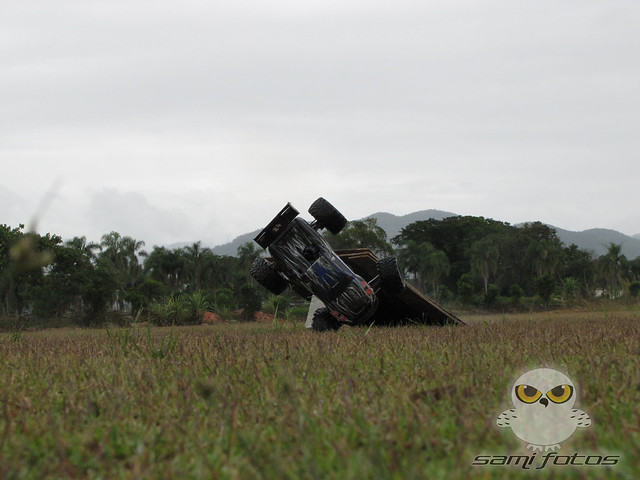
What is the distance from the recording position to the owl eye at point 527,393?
3082 millimetres

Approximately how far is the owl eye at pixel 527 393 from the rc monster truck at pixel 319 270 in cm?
476

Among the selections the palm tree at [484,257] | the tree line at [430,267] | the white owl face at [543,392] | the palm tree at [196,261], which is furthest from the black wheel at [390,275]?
the palm tree at [196,261]

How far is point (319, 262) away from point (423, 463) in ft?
19.0

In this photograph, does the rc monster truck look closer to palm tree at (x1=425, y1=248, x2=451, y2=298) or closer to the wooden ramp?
the wooden ramp

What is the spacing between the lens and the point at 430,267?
8000cm

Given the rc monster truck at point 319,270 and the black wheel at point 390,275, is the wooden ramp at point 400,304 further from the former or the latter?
the rc monster truck at point 319,270

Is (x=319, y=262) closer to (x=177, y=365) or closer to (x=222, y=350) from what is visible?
(x=222, y=350)

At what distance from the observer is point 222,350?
5258 millimetres

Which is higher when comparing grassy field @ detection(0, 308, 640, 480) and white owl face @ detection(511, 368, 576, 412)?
white owl face @ detection(511, 368, 576, 412)

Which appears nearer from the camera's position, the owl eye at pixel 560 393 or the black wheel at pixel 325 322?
the owl eye at pixel 560 393

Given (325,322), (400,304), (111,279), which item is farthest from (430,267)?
(325,322)

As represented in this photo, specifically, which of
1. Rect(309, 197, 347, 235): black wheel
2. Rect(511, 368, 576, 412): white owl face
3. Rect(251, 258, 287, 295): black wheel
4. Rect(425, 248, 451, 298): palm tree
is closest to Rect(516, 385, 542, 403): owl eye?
Rect(511, 368, 576, 412): white owl face

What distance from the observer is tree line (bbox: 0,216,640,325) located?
4497 cm

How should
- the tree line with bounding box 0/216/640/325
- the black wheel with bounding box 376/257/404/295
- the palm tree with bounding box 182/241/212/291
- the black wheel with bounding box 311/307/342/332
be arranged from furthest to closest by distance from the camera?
1. the palm tree with bounding box 182/241/212/291
2. the tree line with bounding box 0/216/640/325
3. the black wheel with bounding box 311/307/342/332
4. the black wheel with bounding box 376/257/404/295
